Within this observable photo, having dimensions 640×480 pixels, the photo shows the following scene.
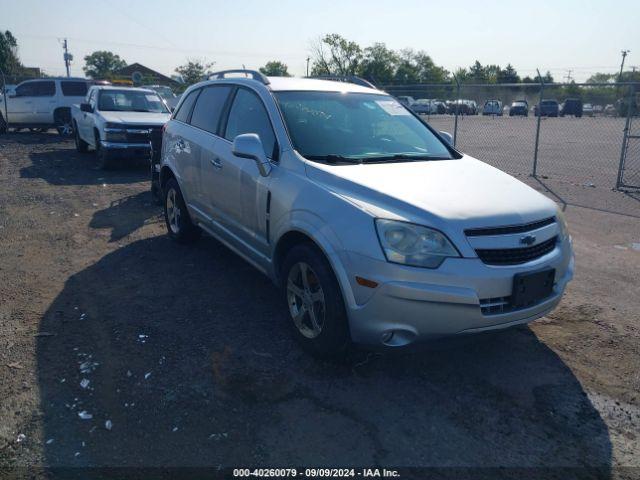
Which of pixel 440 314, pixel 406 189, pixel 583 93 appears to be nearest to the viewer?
pixel 440 314

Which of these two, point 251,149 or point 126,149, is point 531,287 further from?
point 126,149

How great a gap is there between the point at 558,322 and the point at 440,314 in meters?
1.84

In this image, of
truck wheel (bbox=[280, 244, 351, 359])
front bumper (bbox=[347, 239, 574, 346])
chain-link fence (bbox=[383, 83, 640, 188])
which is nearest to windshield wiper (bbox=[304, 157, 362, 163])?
truck wheel (bbox=[280, 244, 351, 359])

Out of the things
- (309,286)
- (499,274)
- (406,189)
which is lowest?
(309,286)

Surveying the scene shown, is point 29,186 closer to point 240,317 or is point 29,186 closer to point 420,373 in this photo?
point 240,317

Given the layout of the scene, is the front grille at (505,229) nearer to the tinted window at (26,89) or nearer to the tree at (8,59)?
the tinted window at (26,89)

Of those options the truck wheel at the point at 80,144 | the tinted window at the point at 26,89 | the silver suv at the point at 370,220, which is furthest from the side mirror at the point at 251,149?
the tinted window at the point at 26,89

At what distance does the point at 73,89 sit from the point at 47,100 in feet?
3.04

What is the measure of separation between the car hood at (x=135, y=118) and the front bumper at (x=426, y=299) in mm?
9436

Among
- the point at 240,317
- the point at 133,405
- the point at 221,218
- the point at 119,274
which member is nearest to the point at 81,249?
the point at 119,274

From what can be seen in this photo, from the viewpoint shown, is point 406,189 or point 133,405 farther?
point 406,189

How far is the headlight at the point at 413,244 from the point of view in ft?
9.98

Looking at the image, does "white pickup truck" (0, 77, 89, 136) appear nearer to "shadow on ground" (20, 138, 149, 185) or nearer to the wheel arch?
"shadow on ground" (20, 138, 149, 185)

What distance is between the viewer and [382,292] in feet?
9.96
